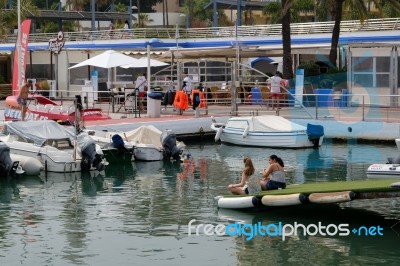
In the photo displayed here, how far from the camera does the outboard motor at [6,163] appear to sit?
29.2 metres

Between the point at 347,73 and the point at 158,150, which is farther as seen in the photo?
the point at 347,73

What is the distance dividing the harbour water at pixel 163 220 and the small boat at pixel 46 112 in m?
7.32

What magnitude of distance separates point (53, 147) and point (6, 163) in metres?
1.85

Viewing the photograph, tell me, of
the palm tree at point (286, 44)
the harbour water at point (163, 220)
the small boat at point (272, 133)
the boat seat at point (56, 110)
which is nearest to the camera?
the harbour water at point (163, 220)

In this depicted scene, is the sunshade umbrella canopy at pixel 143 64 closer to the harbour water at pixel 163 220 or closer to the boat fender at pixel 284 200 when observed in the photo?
the harbour water at pixel 163 220

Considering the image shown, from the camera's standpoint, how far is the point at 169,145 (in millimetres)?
33812

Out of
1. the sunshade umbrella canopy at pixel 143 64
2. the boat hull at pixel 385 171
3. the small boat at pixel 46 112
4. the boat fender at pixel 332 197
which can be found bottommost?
the boat fender at pixel 332 197

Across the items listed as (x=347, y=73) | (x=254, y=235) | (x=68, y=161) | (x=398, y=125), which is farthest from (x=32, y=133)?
(x=347, y=73)

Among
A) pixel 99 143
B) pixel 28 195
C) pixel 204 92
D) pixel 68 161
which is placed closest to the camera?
pixel 28 195

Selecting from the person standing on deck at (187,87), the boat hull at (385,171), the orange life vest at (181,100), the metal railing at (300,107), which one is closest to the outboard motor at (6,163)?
the metal railing at (300,107)

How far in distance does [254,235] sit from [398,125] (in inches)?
691

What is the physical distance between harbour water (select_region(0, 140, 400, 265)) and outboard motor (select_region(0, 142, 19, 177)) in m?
0.41

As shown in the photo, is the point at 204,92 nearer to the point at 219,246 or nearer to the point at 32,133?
the point at 32,133

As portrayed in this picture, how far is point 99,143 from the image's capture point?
108 feet
